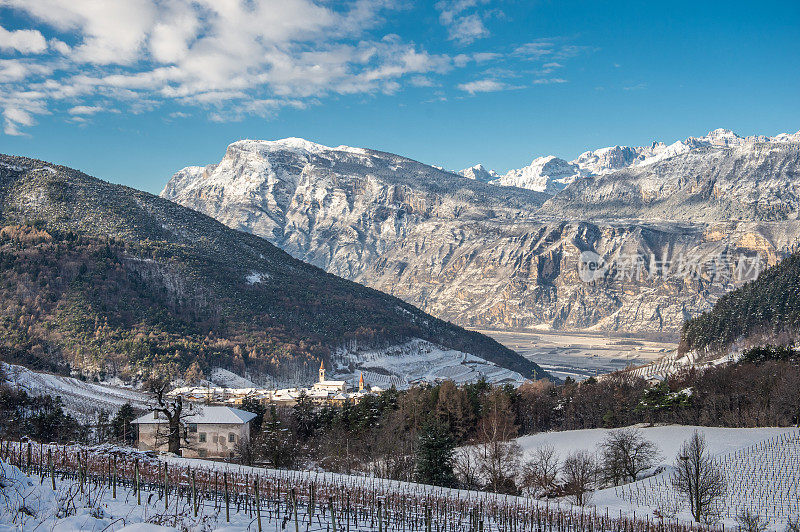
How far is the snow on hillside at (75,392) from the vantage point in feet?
271

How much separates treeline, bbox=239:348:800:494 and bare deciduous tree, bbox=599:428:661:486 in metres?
2.56

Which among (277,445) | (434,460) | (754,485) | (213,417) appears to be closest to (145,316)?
(213,417)

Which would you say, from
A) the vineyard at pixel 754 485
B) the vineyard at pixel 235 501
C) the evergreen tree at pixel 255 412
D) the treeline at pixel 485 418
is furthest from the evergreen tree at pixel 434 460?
the evergreen tree at pixel 255 412

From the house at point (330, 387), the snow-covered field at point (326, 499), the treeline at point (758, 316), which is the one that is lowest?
the house at point (330, 387)

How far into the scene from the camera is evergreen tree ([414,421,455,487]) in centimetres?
4431

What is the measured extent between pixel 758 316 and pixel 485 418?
350 feet

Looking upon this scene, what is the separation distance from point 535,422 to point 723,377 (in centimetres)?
2485

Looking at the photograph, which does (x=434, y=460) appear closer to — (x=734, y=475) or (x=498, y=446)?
(x=498, y=446)

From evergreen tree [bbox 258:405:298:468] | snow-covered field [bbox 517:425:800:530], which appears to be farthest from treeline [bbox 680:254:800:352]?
evergreen tree [bbox 258:405:298:468]

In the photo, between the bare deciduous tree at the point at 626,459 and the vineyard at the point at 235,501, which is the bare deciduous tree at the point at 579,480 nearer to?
the bare deciduous tree at the point at 626,459

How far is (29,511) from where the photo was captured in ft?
45.1

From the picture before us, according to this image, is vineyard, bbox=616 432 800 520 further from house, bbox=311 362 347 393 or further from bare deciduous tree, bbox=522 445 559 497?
house, bbox=311 362 347 393

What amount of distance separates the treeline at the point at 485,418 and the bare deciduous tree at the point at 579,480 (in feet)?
2.16

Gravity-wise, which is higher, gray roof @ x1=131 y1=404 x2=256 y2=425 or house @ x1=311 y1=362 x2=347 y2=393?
gray roof @ x1=131 y1=404 x2=256 y2=425
